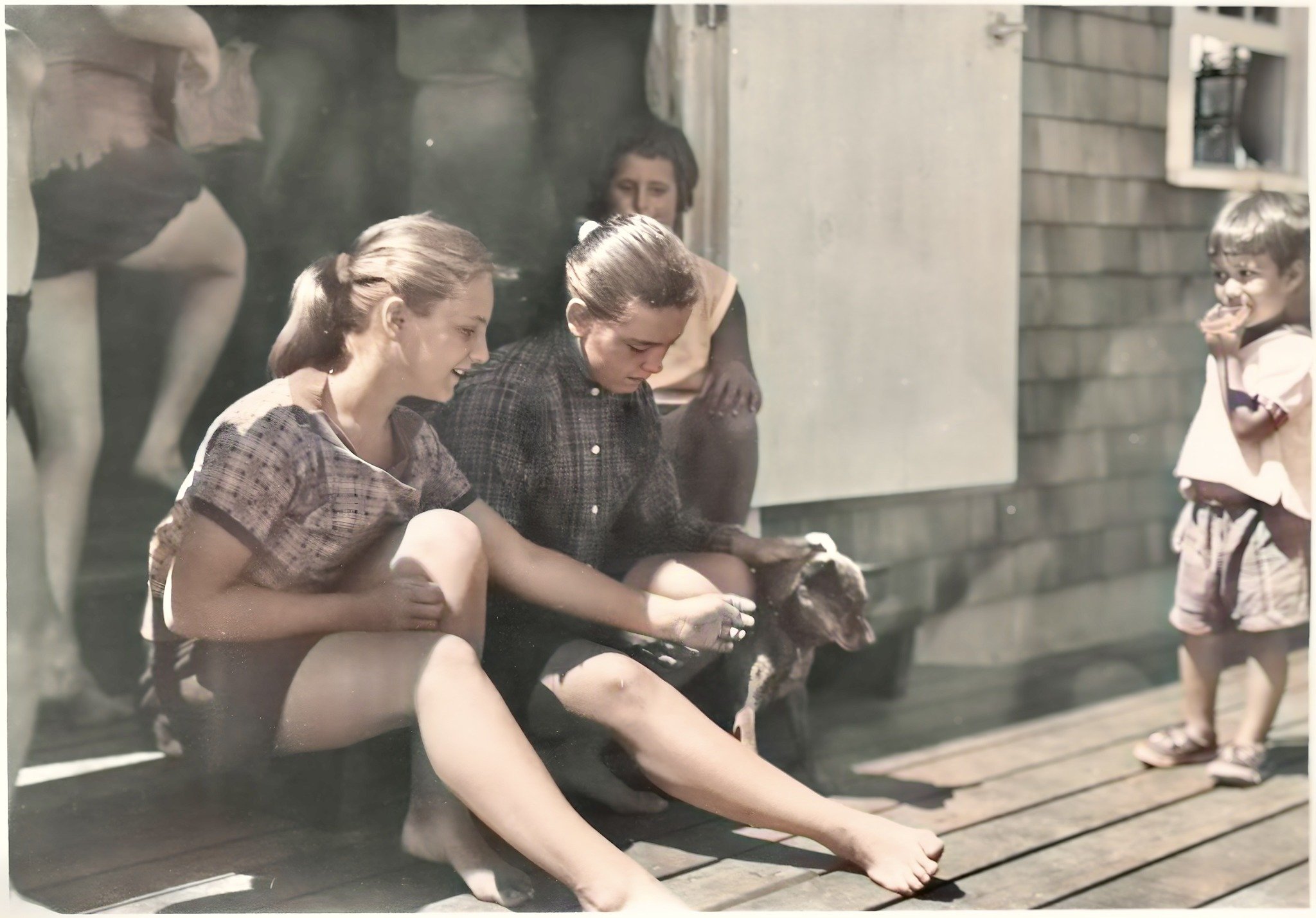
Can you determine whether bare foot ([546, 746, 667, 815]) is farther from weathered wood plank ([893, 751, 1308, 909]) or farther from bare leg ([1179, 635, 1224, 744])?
bare leg ([1179, 635, 1224, 744])

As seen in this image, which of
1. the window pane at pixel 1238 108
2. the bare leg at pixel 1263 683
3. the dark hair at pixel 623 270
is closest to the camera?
the dark hair at pixel 623 270

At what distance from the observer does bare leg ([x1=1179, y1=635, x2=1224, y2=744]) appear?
3.45m

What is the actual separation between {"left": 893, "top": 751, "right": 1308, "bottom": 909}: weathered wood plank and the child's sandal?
70 mm

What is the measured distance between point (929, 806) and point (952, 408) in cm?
98

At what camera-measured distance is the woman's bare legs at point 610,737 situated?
2.67 m

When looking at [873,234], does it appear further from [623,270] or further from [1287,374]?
[1287,374]

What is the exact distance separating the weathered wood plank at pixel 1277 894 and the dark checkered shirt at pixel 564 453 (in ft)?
4.48

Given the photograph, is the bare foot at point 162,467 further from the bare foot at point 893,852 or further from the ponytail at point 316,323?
the bare foot at point 893,852

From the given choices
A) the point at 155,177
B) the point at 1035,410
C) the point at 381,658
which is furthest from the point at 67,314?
→ the point at 1035,410

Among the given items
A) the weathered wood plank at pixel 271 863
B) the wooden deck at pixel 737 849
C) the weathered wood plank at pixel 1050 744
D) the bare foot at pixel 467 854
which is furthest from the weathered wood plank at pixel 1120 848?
the weathered wood plank at pixel 271 863

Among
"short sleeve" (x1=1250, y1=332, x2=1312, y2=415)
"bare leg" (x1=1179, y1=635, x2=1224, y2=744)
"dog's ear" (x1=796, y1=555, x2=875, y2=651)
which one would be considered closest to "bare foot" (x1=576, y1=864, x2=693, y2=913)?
"dog's ear" (x1=796, y1=555, x2=875, y2=651)

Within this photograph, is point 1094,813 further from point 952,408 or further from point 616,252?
point 616,252

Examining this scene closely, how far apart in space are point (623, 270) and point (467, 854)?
1.19 metres

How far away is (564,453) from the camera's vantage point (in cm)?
273
